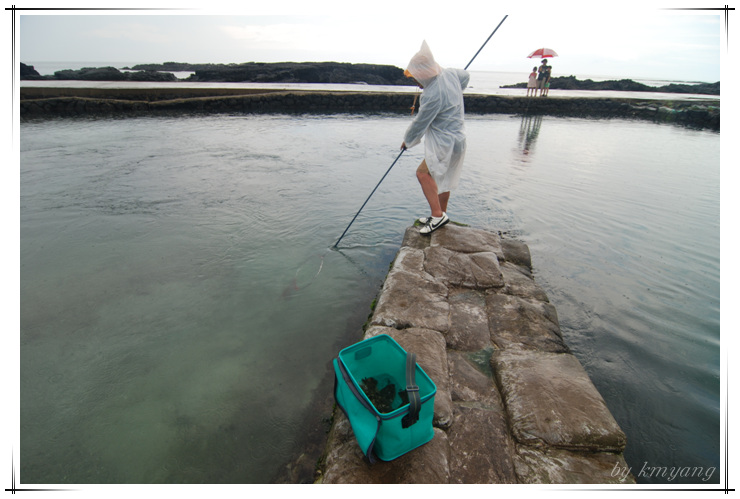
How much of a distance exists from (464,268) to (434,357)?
52.4 inches

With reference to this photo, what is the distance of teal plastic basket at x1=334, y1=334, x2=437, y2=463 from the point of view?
1480 mm

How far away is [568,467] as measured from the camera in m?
1.64

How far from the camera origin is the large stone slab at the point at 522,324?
2.49m

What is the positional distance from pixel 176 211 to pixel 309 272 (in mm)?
2773

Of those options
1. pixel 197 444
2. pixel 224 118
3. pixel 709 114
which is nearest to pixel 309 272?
pixel 197 444

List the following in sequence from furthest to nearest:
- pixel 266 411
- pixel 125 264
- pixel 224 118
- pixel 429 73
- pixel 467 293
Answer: pixel 224 118 < pixel 125 264 < pixel 429 73 < pixel 467 293 < pixel 266 411

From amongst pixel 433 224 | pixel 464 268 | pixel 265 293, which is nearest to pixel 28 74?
pixel 265 293

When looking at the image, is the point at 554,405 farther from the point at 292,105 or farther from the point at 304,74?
the point at 304,74

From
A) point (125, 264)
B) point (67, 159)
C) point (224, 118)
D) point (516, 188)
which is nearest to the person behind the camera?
point (125, 264)

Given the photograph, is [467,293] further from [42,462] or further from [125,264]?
[125,264]

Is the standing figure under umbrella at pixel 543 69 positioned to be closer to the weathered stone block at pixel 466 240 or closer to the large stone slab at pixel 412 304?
the weathered stone block at pixel 466 240

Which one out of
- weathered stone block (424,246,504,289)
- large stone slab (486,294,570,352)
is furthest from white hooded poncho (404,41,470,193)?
large stone slab (486,294,570,352)

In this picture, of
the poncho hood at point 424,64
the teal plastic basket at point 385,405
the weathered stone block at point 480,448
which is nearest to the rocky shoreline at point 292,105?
the poncho hood at point 424,64

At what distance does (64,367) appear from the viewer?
8.43 ft
